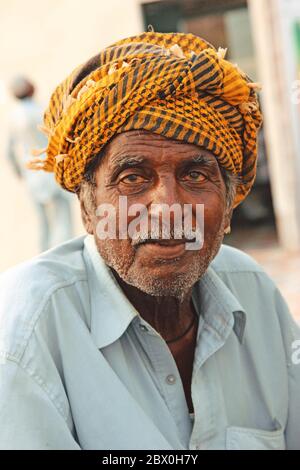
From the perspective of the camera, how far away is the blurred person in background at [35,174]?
767 centimetres

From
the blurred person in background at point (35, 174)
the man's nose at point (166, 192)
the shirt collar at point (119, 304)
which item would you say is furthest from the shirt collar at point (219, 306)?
the blurred person in background at point (35, 174)

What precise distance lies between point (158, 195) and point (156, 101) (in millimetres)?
266

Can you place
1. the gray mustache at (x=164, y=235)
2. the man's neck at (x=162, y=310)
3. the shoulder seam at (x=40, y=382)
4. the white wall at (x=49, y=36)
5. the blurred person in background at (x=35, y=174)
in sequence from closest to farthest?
the shoulder seam at (x=40, y=382), the gray mustache at (x=164, y=235), the man's neck at (x=162, y=310), the blurred person in background at (x=35, y=174), the white wall at (x=49, y=36)

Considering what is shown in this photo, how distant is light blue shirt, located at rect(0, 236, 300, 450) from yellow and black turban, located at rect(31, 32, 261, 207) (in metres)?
0.36

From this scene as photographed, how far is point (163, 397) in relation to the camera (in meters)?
1.98

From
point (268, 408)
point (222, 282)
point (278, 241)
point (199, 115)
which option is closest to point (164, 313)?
point (222, 282)

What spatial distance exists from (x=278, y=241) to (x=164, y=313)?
772 cm

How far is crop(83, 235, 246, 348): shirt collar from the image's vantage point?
77.5 inches

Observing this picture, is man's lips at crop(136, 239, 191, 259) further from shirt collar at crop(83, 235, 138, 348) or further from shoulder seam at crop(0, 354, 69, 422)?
shoulder seam at crop(0, 354, 69, 422)

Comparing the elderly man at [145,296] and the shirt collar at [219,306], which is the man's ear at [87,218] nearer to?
the elderly man at [145,296]

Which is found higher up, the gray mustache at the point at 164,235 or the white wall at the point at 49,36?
the white wall at the point at 49,36

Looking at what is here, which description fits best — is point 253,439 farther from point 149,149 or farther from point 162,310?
point 149,149

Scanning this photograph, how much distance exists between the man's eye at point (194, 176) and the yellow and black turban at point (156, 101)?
80 millimetres

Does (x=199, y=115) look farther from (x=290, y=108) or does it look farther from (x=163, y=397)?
(x=290, y=108)
